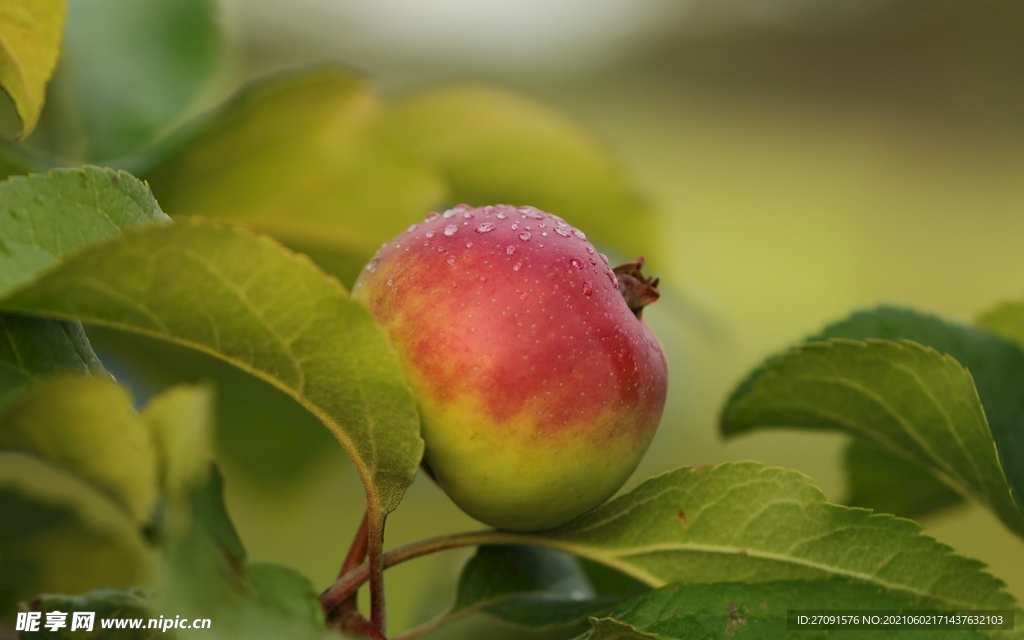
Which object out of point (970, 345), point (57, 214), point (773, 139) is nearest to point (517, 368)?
point (57, 214)

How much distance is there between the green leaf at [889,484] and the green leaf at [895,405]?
11 centimetres

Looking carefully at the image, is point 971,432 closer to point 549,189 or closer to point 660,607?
point 660,607

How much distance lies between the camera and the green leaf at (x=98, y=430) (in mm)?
332

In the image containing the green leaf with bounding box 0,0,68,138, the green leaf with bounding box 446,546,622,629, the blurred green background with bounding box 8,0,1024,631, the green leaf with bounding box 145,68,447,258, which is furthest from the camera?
the blurred green background with bounding box 8,0,1024,631

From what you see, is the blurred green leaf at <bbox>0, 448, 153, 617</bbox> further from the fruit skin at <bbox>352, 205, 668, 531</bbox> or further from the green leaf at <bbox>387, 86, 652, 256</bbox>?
the green leaf at <bbox>387, 86, 652, 256</bbox>

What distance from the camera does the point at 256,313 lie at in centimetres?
37

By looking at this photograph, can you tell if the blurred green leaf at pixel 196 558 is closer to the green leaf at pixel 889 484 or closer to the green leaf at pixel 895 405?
the green leaf at pixel 895 405

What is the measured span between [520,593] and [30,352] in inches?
13.2

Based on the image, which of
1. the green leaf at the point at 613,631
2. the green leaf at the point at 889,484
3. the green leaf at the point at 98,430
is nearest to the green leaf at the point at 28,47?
the green leaf at the point at 98,430

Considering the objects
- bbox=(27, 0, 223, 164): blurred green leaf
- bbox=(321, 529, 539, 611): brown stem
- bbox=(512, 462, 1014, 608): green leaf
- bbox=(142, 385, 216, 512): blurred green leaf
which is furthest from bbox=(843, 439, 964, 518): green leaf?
bbox=(27, 0, 223, 164): blurred green leaf

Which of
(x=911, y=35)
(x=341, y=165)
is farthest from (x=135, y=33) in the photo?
(x=911, y=35)

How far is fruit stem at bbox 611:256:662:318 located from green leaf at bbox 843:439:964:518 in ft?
1.08

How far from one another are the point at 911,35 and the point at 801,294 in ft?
15.2

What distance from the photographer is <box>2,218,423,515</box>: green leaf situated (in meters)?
0.34
